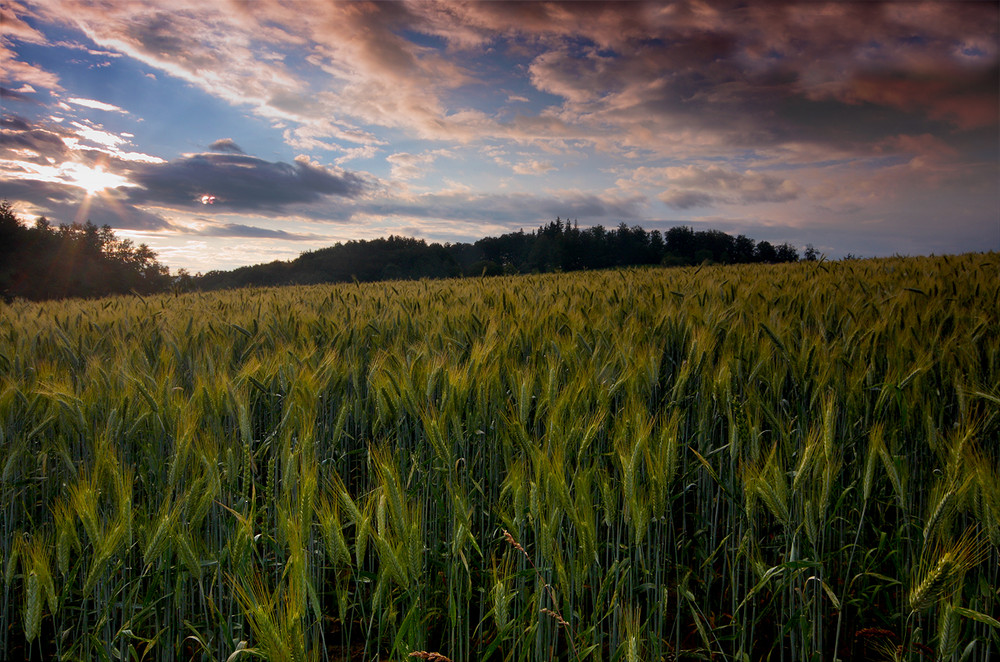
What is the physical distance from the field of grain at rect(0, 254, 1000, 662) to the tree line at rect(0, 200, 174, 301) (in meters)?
38.6

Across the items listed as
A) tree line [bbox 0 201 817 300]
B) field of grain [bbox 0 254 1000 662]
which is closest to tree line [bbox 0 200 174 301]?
tree line [bbox 0 201 817 300]

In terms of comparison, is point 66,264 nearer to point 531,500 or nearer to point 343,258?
point 343,258

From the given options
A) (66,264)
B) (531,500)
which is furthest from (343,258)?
(531,500)

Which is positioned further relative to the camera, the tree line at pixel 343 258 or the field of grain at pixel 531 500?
the tree line at pixel 343 258

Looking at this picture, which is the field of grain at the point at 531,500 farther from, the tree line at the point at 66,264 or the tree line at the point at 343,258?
the tree line at the point at 66,264

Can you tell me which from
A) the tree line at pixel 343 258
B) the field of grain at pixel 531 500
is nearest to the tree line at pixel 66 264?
the tree line at pixel 343 258

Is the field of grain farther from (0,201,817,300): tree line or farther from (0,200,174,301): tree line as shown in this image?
(0,200,174,301): tree line

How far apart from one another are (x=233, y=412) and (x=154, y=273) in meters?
49.7

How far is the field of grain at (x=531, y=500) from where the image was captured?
1.55m

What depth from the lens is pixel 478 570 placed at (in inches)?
90.3

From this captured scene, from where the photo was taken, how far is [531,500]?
1.61 m

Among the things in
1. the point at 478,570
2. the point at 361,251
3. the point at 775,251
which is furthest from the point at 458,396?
the point at 775,251

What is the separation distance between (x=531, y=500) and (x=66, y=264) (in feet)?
158

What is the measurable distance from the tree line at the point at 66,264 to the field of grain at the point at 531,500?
3860 cm
